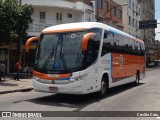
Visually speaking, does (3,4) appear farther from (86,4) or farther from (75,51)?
(86,4)

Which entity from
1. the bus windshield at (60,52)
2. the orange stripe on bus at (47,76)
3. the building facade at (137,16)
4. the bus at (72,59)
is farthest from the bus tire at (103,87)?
the building facade at (137,16)

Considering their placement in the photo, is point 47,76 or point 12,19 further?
point 12,19

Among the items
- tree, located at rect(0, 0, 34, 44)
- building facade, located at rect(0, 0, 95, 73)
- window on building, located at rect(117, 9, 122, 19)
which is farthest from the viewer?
window on building, located at rect(117, 9, 122, 19)

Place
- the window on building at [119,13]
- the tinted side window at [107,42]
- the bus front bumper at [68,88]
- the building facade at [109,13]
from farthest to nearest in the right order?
the window on building at [119,13] → the building facade at [109,13] → the tinted side window at [107,42] → the bus front bumper at [68,88]

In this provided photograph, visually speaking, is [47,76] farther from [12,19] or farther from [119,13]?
[119,13]

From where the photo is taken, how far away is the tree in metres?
22.5

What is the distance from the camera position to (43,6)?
38406 millimetres

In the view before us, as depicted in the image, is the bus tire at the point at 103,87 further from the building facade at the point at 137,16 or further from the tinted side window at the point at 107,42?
the building facade at the point at 137,16

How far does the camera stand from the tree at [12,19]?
22.5m

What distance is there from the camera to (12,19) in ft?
75.7

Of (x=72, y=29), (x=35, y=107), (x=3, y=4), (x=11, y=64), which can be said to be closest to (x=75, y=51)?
(x=72, y=29)

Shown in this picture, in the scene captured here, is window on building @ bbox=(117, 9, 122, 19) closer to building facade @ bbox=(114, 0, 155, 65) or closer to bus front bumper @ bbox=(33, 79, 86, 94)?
building facade @ bbox=(114, 0, 155, 65)

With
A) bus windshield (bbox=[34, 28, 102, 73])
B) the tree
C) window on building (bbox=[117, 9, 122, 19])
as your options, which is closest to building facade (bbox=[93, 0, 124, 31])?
window on building (bbox=[117, 9, 122, 19])

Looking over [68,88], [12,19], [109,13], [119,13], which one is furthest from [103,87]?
[119,13]
